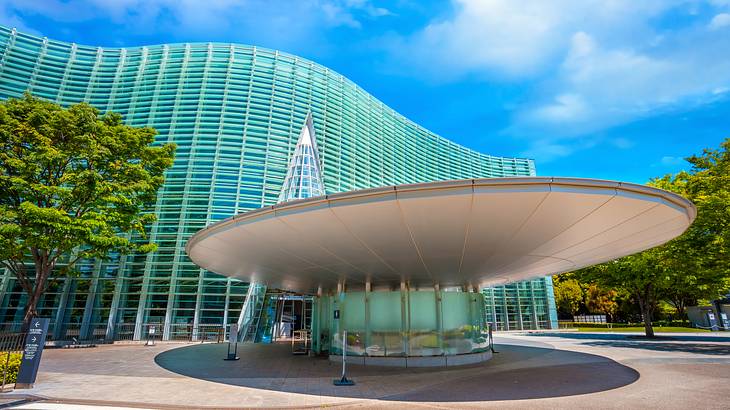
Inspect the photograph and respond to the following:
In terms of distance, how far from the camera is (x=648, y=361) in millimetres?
15383

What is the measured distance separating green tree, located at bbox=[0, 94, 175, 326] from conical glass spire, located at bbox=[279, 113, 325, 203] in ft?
38.9

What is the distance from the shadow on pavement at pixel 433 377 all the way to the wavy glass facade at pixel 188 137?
14674 mm

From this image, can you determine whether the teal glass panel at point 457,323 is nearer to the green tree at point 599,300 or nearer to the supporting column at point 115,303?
the supporting column at point 115,303

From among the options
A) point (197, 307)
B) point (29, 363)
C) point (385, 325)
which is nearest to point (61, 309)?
point (197, 307)

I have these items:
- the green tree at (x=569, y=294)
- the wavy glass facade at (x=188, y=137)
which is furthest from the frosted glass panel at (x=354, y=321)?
the green tree at (x=569, y=294)

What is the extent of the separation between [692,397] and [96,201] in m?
25.7

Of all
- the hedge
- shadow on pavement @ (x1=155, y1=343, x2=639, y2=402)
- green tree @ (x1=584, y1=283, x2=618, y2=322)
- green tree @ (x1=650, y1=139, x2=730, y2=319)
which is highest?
green tree @ (x1=650, y1=139, x2=730, y2=319)

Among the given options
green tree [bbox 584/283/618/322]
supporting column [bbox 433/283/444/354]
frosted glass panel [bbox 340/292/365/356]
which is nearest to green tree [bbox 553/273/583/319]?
green tree [bbox 584/283/618/322]

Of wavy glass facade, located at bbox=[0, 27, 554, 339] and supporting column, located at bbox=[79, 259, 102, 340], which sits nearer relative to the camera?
supporting column, located at bbox=[79, 259, 102, 340]

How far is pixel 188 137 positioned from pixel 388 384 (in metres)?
30.3

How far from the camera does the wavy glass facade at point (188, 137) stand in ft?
97.4

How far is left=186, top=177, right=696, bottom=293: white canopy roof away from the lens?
292 inches

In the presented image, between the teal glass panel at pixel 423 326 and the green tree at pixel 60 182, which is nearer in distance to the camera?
the teal glass panel at pixel 423 326

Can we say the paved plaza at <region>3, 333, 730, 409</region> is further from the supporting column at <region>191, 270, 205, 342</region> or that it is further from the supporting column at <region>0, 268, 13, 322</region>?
the supporting column at <region>0, 268, 13, 322</region>
